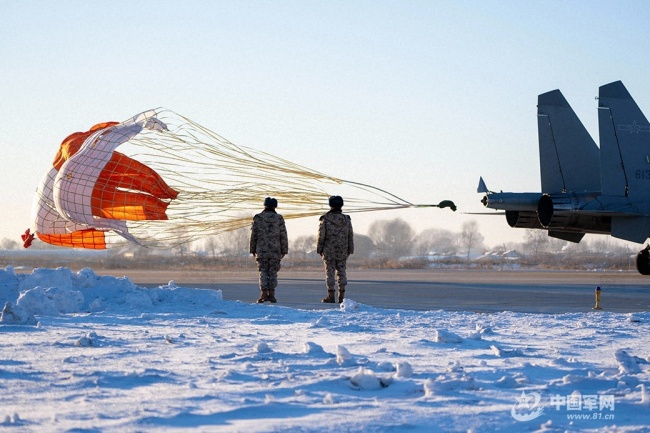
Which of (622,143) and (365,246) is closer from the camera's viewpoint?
(622,143)

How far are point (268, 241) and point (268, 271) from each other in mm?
525

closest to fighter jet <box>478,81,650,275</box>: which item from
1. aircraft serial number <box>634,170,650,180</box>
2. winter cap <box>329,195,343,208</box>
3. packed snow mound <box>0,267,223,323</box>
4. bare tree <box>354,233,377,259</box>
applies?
aircraft serial number <box>634,170,650,180</box>

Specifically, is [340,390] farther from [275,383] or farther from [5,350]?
[5,350]

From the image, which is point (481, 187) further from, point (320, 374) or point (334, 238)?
point (320, 374)

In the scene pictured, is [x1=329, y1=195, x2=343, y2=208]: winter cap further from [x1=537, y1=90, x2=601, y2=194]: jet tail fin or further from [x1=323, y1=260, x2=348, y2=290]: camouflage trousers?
[x1=537, y1=90, x2=601, y2=194]: jet tail fin

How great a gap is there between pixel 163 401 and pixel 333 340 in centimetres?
346

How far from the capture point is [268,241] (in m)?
13.8

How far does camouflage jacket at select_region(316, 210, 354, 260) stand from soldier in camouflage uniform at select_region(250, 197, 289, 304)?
2.01ft

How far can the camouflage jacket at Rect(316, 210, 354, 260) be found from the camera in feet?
45.4

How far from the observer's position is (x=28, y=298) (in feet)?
34.9

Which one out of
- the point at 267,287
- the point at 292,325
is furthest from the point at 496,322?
the point at 267,287

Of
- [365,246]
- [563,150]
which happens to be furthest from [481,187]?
[365,246]

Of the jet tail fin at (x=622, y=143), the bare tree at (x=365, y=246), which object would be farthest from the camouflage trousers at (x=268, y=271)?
the bare tree at (x=365, y=246)

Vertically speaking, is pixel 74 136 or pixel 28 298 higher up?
pixel 74 136
